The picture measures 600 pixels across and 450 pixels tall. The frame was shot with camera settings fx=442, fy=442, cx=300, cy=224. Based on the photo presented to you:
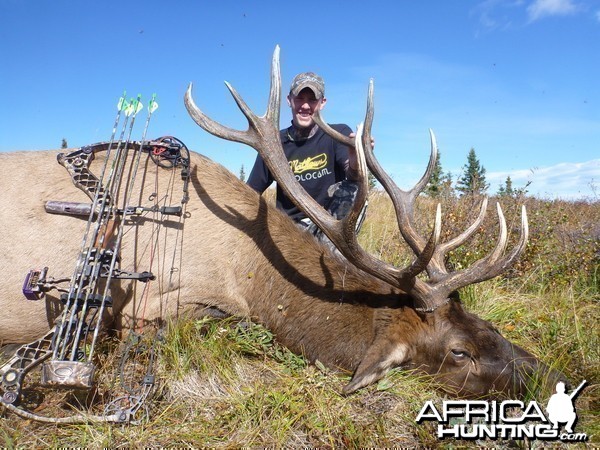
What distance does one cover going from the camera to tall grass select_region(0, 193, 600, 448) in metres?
2.41

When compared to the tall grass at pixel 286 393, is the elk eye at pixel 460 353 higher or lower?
higher

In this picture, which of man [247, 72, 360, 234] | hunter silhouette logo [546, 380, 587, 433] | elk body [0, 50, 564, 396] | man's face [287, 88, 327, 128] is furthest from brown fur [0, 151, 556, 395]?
man's face [287, 88, 327, 128]

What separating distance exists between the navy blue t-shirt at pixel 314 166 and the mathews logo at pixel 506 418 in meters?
2.78

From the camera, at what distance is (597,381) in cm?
298

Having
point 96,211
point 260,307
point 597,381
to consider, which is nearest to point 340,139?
point 260,307

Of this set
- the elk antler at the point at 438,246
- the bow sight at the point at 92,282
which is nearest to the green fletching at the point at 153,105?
the bow sight at the point at 92,282

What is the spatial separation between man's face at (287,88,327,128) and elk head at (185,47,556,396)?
172cm

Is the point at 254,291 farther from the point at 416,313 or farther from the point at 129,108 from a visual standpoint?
Result: the point at 129,108

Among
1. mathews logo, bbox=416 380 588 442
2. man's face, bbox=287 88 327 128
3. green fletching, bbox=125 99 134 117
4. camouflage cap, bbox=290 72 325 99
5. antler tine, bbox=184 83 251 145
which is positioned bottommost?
mathews logo, bbox=416 380 588 442

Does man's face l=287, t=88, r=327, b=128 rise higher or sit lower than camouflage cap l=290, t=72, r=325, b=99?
lower

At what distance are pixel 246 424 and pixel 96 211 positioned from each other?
1856 millimetres

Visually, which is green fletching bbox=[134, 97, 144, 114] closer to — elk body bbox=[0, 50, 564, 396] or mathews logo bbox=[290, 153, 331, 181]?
elk body bbox=[0, 50, 564, 396]

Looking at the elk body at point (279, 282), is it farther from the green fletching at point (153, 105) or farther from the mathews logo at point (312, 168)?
the mathews logo at point (312, 168)

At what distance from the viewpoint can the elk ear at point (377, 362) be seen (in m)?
2.81
